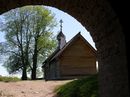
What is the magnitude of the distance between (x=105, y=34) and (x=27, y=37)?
38804 mm

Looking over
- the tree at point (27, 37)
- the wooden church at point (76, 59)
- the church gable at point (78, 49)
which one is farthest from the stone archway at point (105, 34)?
the tree at point (27, 37)

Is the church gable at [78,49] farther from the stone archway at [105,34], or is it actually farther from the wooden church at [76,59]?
the stone archway at [105,34]

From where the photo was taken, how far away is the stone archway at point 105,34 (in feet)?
19.0

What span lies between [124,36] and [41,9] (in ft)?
132

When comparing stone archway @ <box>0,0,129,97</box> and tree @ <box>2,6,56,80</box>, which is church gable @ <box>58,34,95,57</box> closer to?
tree @ <box>2,6,56,80</box>

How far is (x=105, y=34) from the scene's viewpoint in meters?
6.46

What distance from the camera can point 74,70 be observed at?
99.0 feet

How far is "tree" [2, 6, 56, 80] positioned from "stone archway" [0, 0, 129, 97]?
37.1m

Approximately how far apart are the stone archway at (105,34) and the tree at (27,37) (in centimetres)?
3713

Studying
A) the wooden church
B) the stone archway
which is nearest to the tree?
the wooden church

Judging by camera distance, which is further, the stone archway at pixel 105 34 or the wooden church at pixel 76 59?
the wooden church at pixel 76 59

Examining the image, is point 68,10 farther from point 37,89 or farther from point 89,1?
point 37,89

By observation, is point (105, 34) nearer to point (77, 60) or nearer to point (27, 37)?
point (77, 60)

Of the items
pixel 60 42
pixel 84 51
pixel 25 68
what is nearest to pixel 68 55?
pixel 84 51
